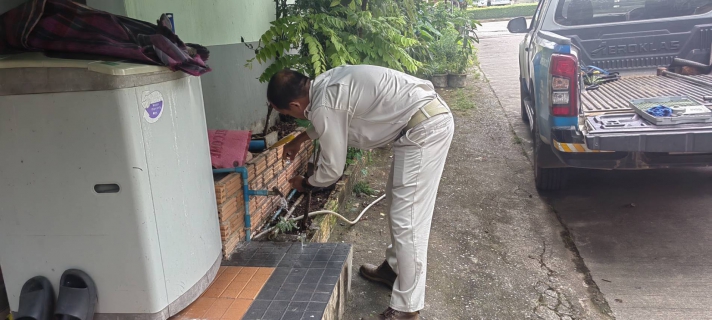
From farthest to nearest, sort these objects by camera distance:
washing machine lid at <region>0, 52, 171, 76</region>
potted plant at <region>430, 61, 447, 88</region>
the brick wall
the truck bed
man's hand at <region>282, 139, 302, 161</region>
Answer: potted plant at <region>430, 61, 447, 88</region> < the truck bed < man's hand at <region>282, 139, 302, 161</region> < the brick wall < washing machine lid at <region>0, 52, 171, 76</region>

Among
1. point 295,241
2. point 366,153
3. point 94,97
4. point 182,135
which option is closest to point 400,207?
point 295,241

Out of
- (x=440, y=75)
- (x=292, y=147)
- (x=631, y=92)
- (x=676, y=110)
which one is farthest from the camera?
(x=440, y=75)

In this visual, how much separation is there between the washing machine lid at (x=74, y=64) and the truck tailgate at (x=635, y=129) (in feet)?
9.88

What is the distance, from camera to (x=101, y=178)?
6.82 ft

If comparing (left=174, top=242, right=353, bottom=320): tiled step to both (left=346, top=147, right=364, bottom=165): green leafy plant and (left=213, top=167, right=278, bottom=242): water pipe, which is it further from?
(left=346, top=147, right=364, bottom=165): green leafy plant

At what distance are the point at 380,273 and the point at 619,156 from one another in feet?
6.67

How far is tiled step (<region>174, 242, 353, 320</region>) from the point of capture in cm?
246

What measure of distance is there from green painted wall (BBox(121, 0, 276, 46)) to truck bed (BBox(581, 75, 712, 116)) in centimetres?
291

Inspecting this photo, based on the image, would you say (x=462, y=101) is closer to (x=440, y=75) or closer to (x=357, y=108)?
(x=440, y=75)

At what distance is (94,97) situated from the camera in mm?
1991

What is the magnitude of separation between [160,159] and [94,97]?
0.36 m

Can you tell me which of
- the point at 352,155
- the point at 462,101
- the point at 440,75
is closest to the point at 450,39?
the point at 440,75

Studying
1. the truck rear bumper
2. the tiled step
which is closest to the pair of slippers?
the tiled step

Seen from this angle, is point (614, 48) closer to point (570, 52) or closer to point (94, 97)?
point (570, 52)
